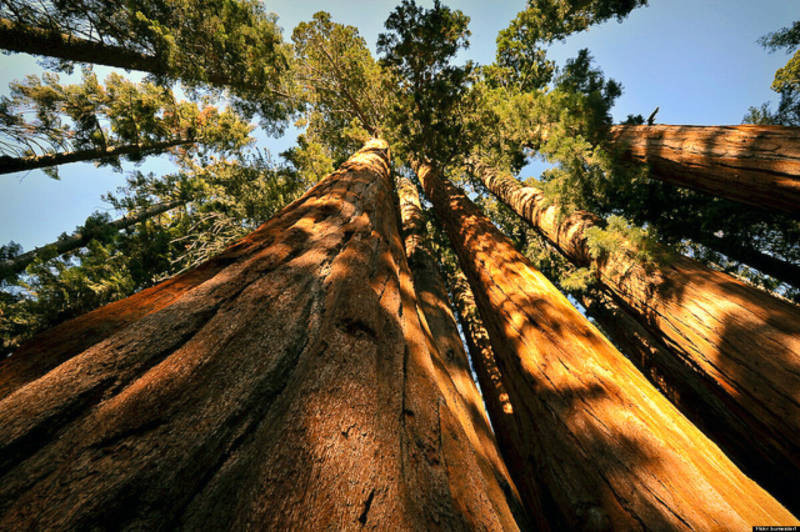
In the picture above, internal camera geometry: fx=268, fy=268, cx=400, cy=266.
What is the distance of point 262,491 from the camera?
23.0 inches

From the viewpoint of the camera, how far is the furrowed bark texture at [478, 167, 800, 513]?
172 centimetres

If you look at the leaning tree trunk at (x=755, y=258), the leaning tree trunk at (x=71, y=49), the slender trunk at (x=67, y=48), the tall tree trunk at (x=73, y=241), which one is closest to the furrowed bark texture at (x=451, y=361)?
the leaning tree trunk at (x=755, y=258)

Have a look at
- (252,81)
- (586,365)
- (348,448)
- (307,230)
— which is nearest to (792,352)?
(586,365)

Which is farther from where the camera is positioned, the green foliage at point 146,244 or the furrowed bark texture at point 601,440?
the green foliage at point 146,244

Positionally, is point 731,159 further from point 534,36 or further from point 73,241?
point 73,241

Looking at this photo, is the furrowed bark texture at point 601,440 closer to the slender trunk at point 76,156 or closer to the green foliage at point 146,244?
the green foliage at point 146,244

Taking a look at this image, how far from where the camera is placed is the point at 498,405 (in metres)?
2.73

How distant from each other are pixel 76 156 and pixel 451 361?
10.2 metres

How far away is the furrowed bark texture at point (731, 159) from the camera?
8.27ft

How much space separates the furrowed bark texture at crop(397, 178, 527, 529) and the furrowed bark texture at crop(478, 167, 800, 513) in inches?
67.2

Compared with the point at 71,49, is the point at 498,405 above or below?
below

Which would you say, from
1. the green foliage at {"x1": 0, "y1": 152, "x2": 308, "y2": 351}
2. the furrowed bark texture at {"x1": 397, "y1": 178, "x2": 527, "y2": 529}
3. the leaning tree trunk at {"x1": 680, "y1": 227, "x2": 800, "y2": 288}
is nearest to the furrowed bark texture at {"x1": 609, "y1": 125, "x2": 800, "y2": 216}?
the leaning tree trunk at {"x1": 680, "y1": 227, "x2": 800, "y2": 288}

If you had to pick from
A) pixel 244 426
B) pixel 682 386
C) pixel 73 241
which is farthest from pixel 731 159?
pixel 73 241

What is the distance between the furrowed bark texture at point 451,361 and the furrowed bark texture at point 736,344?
67.2 inches
